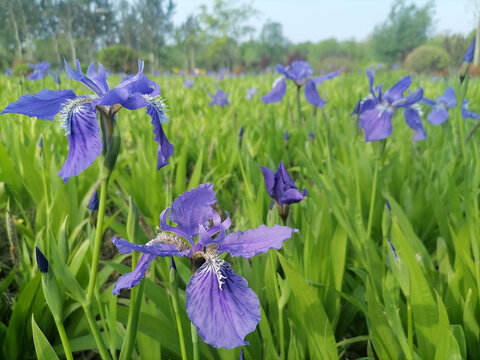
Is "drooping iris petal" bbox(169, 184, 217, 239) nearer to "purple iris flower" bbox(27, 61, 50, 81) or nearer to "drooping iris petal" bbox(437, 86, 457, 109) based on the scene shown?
"drooping iris petal" bbox(437, 86, 457, 109)

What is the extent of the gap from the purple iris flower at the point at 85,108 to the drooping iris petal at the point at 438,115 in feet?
6.64

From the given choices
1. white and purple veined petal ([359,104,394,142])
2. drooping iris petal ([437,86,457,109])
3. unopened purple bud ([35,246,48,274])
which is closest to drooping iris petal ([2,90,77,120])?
unopened purple bud ([35,246,48,274])

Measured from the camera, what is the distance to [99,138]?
725mm

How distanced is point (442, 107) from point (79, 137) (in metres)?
2.40

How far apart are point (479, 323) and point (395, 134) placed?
7.17 ft

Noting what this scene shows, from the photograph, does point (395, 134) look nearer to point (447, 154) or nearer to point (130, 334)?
point (447, 154)

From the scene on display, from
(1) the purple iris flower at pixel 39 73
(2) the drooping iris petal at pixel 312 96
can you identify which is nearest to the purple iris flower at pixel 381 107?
(2) the drooping iris petal at pixel 312 96

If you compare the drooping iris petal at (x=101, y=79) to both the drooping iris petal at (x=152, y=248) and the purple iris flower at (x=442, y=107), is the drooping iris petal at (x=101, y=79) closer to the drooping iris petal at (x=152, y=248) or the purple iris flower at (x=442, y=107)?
the drooping iris petal at (x=152, y=248)

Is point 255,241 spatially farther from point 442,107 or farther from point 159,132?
point 442,107

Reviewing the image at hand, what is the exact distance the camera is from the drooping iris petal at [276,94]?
8.05 ft

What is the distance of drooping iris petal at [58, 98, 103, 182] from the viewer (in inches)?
27.6

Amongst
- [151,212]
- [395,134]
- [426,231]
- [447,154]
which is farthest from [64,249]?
[395,134]

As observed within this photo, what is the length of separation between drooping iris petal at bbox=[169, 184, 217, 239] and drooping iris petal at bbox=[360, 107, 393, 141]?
3.31 ft

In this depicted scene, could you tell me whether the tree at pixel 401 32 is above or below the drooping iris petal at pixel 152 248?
above
